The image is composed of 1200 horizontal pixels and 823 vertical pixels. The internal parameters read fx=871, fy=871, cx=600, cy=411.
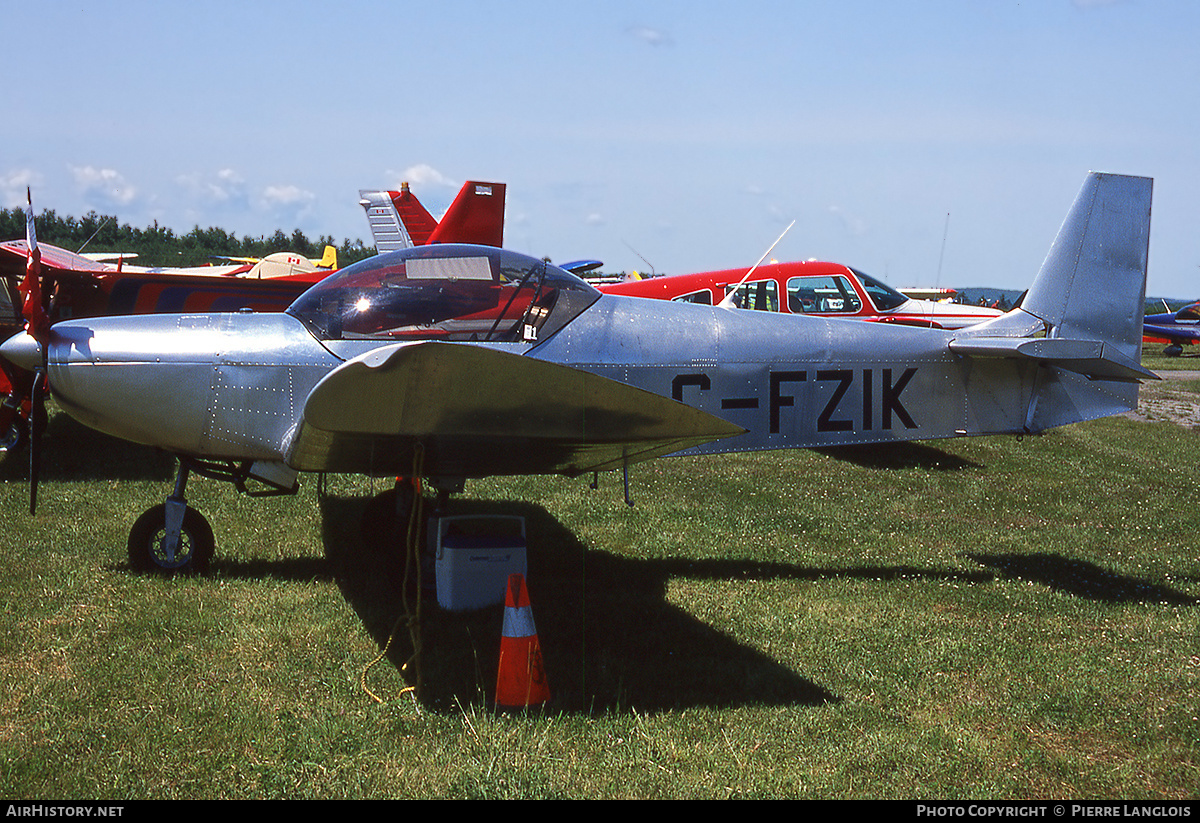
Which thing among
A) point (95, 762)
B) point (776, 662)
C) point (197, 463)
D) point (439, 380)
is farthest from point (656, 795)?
point (197, 463)

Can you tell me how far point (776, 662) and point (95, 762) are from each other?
3.00 m

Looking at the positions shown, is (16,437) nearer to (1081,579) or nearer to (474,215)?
(474,215)

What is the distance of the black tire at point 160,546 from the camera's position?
5.38 meters

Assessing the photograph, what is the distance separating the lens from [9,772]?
3.18 metres

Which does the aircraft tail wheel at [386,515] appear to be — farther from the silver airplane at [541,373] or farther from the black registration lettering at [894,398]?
the black registration lettering at [894,398]

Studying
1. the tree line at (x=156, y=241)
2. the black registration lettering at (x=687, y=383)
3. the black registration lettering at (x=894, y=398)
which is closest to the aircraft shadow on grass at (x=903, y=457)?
the black registration lettering at (x=894, y=398)

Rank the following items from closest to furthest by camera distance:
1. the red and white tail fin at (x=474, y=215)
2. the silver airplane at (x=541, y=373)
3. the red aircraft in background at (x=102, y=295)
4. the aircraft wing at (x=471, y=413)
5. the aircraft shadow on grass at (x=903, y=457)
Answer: the aircraft wing at (x=471, y=413) → the silver airplane at (x=541, y=373) → the red aircraft in background at (x=102, y=295) → the aircraft shadow on grass at (x=903, y=457) → the red and white tail fin at (x=474, y=215)

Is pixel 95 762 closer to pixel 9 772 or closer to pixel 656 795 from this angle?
pixel 9 772

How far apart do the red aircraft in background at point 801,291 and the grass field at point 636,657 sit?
3865mm

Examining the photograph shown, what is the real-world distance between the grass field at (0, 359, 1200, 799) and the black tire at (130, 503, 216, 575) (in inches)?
4.4

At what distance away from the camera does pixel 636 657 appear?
4371mm

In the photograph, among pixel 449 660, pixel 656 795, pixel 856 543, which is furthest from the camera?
pixel 856 543

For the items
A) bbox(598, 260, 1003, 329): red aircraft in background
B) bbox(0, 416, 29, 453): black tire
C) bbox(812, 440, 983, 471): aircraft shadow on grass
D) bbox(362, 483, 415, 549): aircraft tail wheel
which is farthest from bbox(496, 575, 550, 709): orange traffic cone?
bbox(0, 416, 29, 453): black tire

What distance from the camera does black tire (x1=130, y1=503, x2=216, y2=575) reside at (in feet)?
17.7
